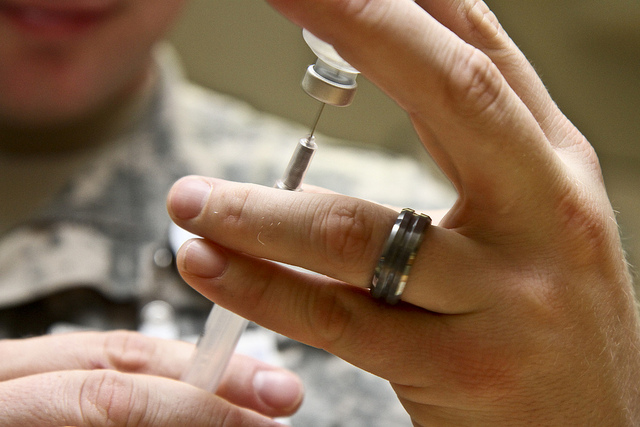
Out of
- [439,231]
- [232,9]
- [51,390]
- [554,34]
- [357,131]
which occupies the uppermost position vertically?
[439,231]

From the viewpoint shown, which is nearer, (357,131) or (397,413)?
(397,413)

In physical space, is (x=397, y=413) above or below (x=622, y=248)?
below

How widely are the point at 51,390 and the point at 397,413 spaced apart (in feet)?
1.62

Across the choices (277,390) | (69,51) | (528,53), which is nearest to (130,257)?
(69,51)

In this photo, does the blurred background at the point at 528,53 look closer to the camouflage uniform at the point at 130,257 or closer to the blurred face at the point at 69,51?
the camouflage uniform at the point at 130,257

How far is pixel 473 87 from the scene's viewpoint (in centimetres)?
33

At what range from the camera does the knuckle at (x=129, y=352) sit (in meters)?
0.51

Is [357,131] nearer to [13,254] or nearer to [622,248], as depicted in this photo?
[13,254]

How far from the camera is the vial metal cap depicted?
1.17 feet

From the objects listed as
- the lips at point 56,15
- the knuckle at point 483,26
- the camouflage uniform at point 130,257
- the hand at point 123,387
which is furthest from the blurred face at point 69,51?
the knuckle at point 483,26

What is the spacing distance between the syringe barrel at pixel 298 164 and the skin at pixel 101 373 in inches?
6.8

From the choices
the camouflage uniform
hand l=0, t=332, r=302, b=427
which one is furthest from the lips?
hand l=0, t=332, r=302, b=427

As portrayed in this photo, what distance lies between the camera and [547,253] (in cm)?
38

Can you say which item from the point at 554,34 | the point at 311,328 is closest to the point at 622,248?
the point at 311,328
